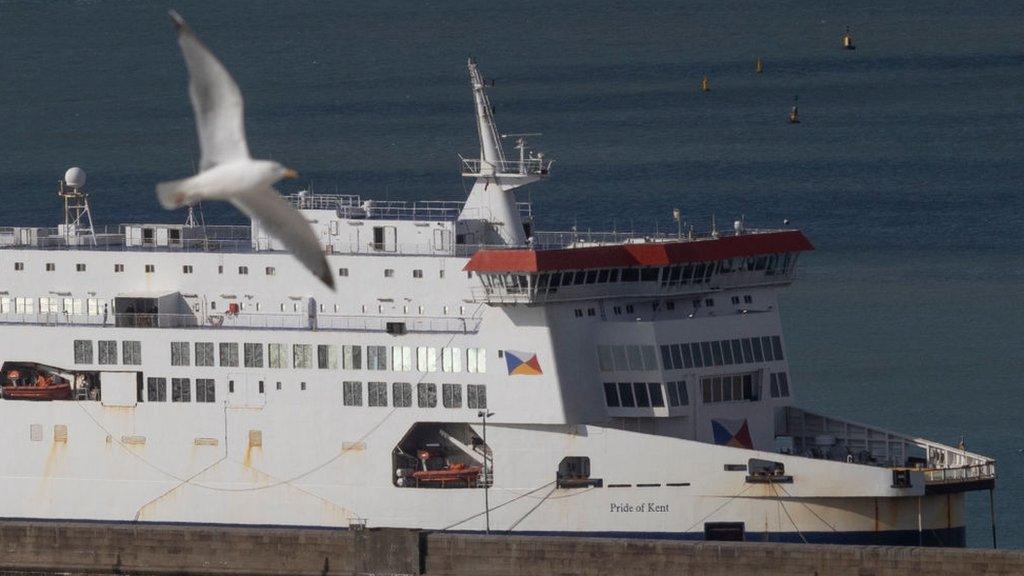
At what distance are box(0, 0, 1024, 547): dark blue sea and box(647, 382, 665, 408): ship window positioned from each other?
9799 mm

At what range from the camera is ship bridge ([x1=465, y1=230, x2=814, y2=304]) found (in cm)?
4631

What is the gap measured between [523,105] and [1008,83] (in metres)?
27.2

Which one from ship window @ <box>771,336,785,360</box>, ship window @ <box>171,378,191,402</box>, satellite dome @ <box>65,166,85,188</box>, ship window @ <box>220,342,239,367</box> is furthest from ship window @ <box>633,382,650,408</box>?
satellite dome @ <box>65,166,85,188</box>

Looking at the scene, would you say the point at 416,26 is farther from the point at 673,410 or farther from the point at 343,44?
the point at 673,410

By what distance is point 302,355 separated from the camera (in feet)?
159

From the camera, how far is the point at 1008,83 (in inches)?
5433

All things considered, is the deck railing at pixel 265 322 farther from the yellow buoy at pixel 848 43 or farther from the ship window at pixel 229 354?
the yellow buoy at pixel 848 43

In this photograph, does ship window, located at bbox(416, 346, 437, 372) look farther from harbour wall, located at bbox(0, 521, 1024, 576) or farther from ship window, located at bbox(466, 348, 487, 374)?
harbour wall, located at bbox(0, 521, 1024, 576)

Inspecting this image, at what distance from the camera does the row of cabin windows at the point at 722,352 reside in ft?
154

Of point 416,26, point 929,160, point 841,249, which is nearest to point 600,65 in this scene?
point 416,26

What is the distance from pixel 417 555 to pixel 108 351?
9.42m

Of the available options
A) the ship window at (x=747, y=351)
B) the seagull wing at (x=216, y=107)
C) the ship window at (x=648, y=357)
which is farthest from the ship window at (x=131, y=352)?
the seagull wing at (x=216, y=107)

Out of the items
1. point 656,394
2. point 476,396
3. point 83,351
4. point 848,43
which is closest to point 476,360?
point 476,396

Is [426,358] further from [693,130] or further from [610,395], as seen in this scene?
[693,130]
